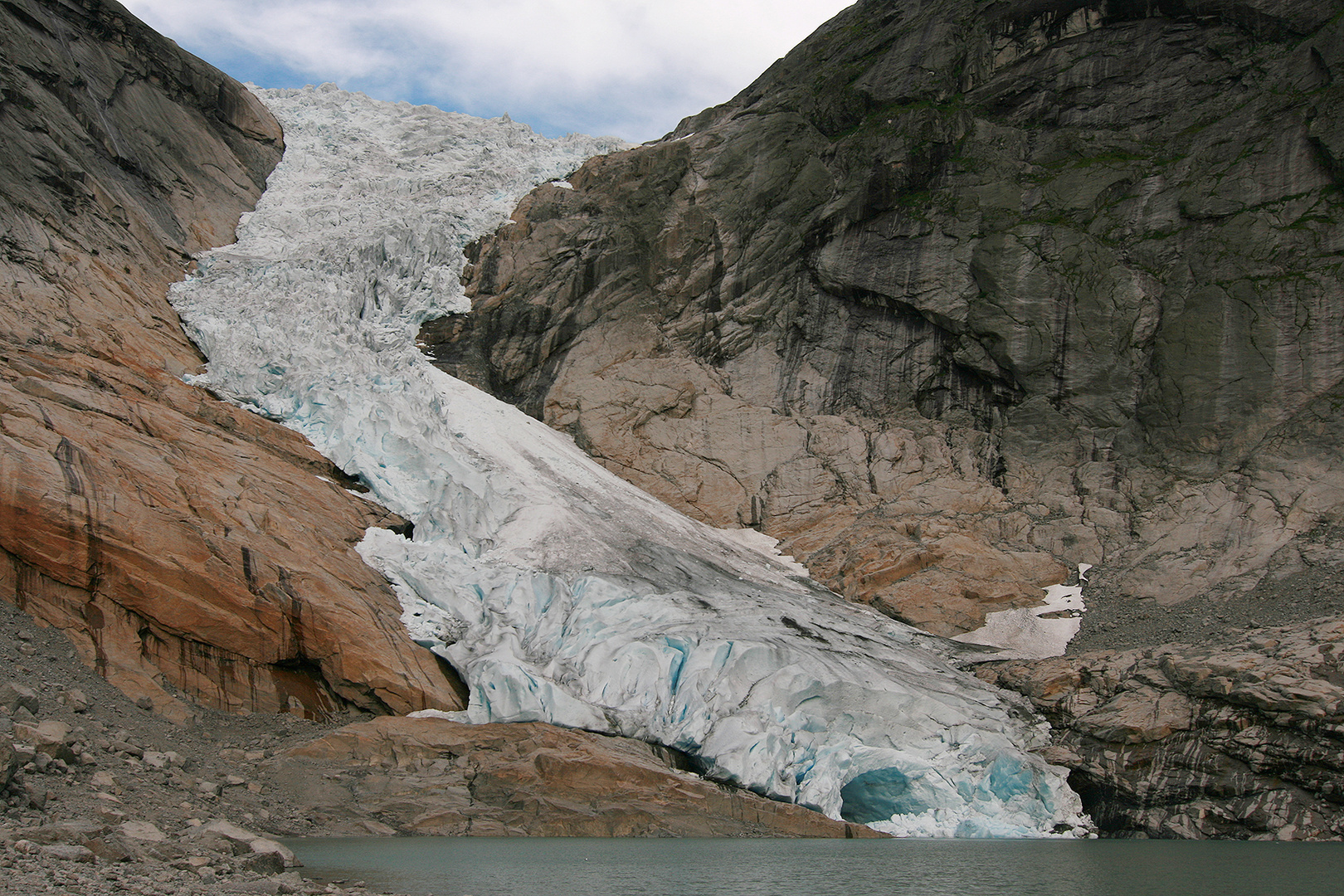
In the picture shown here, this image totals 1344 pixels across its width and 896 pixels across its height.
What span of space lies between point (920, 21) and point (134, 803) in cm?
3424

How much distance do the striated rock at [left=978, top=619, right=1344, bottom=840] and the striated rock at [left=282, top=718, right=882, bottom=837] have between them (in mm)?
4953

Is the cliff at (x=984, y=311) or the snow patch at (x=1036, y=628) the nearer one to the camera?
the snow patch at (x=1036, y=628)

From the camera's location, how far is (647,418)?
2980cm

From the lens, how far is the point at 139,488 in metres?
16.3

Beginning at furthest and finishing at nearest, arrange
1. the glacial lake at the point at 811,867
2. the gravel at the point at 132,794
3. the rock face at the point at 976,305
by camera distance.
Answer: the rock face at the point at 976,305, the glacial lake at the point at 811,867, the gravel at the point at 132,794

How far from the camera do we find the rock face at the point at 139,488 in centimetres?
1505

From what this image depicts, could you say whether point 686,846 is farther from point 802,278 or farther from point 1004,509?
point 802,278

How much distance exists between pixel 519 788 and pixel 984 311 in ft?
67.1

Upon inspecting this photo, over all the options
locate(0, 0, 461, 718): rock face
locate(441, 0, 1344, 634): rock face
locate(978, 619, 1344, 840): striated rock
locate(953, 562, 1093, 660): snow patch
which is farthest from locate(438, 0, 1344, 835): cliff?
locate(0, 0, 461, 718): rock face

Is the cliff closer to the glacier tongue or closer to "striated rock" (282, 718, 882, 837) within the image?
the glacier tongue

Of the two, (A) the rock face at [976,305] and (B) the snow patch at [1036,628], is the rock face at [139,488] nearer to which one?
(A) the rock face at [976,305]

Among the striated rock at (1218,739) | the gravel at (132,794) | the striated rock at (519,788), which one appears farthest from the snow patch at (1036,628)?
the gravel at (132,794)

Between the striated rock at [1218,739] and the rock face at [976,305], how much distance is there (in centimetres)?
497

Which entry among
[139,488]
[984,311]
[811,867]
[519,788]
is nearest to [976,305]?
Answer: [984,311]
